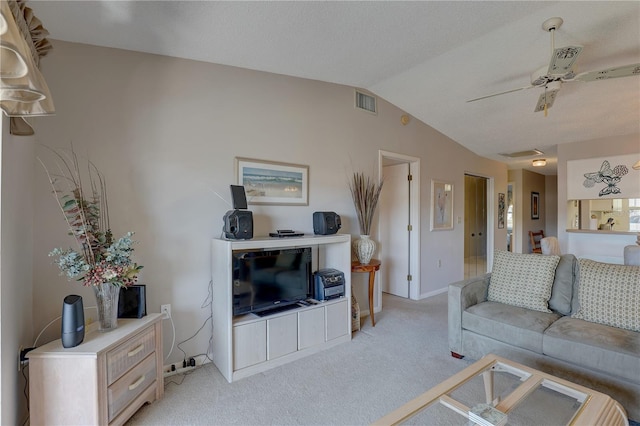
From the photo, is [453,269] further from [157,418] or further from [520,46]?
[157,418]

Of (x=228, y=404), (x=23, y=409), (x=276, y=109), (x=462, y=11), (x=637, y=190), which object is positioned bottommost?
(x=228, y=404)

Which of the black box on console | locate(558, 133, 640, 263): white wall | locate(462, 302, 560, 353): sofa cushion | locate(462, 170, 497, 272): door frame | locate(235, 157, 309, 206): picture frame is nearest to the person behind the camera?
locate(462, 302, 560, 353): sofa cushion

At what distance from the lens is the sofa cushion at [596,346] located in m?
1.81

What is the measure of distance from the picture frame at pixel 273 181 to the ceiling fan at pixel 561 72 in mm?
2205

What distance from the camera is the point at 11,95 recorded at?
1.25 meters

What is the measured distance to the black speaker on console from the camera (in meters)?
2.35

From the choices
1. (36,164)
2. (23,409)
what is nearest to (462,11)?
(36,164)

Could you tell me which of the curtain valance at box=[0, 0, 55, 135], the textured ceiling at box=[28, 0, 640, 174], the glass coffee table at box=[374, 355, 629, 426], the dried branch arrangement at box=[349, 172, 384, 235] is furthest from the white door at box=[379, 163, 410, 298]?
the curtain valance at box=[0, 0, 55, 135]

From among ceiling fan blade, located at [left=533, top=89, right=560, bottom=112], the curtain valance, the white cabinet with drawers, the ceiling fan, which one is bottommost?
the white cabinet with drawers

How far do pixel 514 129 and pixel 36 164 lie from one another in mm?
5343

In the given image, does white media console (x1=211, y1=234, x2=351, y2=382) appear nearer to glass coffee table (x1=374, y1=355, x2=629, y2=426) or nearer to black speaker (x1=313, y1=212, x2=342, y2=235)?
black speaker (x1=313, y1=212, x2=342, y2=235)

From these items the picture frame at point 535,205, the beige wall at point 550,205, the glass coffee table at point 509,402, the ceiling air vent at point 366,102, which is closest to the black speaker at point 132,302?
the glass coffee table at point 509,402

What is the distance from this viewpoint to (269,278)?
2629 mm

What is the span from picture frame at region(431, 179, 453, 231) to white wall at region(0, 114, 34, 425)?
449 centimetres
